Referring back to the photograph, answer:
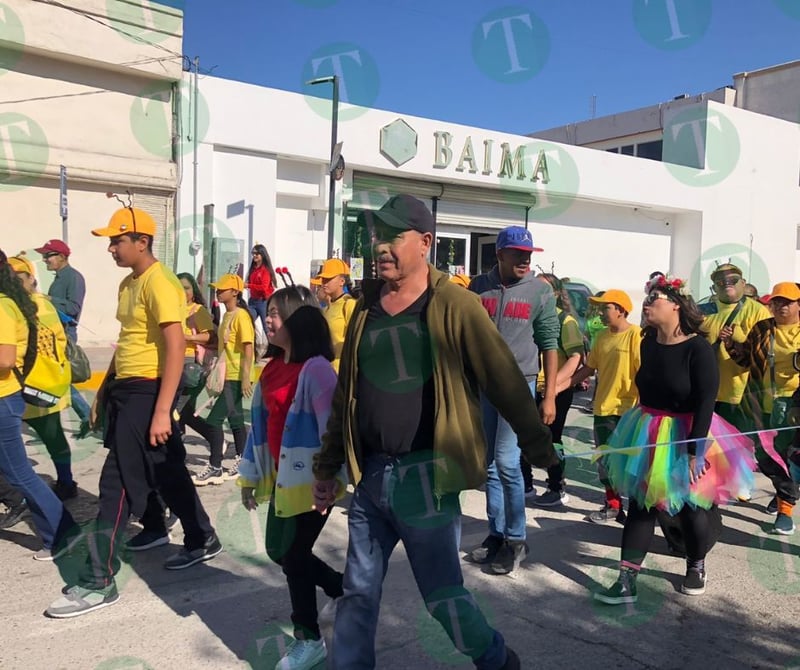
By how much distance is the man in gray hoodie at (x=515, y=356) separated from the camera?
4.27 metres

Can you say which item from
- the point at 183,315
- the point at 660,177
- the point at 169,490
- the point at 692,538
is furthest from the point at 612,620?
the point at 660,177

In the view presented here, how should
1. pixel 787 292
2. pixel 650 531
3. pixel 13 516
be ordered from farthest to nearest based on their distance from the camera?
pixel 787 292 → pixel 13 516 → pixel 650 531

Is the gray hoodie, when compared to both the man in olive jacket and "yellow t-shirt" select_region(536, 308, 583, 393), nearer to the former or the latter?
"yellow t-shirt" select_region(536, 308, 583, 393)

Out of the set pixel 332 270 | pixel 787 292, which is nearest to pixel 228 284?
pixel 332 270

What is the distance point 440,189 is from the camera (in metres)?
18.3

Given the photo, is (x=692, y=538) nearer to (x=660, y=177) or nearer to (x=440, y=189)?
(x=440, y=189)

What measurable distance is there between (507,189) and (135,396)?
1671 centimetres

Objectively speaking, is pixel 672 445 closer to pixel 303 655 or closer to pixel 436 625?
Result: pixel 436 625

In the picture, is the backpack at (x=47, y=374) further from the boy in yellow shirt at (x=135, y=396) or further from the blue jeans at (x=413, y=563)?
the blue jeans at (x=413, y=563)

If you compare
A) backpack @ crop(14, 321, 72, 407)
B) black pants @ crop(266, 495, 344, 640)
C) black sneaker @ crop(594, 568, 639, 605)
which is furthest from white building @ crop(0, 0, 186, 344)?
black sneaker @ crop(594, 568, 639, 605)

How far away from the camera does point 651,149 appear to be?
27.5 meters

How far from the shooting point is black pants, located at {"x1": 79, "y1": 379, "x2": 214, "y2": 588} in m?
3.73

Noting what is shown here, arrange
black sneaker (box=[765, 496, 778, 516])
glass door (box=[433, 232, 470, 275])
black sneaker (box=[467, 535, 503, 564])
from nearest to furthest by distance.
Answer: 1. black sneaker (box=[467, 535, 503, 564])
2. black sneaker (box=[765, 496, 778, 516])
3. glass door (box=[433, 232, 470, 275])

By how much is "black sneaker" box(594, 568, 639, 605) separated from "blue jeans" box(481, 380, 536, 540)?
2.06ft
